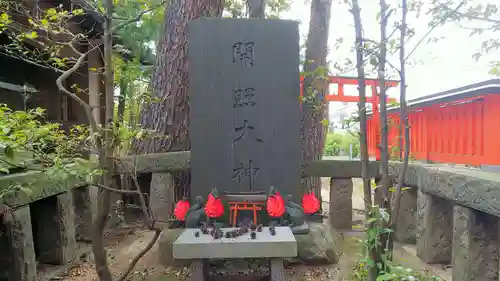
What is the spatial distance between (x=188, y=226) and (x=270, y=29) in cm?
264

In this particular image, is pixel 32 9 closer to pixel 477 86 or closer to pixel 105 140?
pixel 105 140

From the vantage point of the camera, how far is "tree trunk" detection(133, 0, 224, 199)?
5.54m

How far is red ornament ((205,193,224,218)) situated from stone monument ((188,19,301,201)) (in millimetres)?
348

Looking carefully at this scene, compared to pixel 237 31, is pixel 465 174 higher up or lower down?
lower down

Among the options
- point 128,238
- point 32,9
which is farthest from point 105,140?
point 32,9

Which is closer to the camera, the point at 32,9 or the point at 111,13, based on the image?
the point at 111,13

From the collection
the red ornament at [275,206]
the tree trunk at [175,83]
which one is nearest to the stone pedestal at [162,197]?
the tree trunk at [175,83]

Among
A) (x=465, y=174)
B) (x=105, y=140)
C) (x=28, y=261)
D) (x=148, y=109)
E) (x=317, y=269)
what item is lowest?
(x=317, y=269)

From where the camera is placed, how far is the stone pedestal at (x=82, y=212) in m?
4.55

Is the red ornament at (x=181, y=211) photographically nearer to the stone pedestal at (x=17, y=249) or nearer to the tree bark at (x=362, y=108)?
the stone pedestal at (x=17, y=249)

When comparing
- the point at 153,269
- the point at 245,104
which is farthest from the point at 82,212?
the point at 245,104

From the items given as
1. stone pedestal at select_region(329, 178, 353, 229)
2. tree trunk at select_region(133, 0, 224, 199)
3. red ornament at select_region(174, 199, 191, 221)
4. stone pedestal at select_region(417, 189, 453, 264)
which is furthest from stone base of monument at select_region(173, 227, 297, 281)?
tree trunk at select_region(133, 0, 224, 199)

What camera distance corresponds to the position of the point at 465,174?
301 centimetres

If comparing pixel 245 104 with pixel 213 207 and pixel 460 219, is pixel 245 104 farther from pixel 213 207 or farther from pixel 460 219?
pixel 460 219
